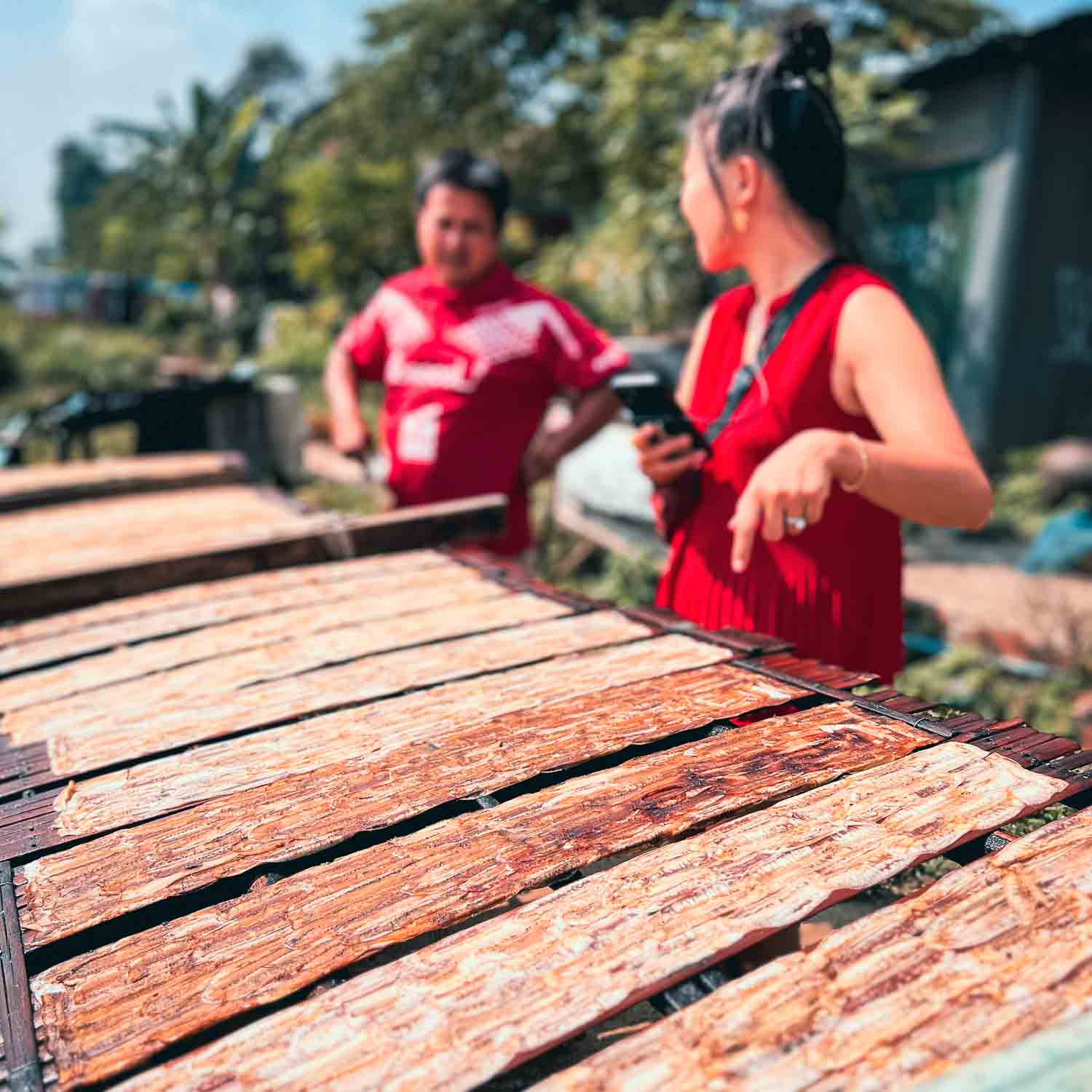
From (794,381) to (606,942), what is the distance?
1.05m

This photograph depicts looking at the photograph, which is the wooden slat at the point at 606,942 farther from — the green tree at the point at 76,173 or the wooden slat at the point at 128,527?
the green tree at the point at 76,173

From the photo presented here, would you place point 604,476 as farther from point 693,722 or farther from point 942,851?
point 942,851

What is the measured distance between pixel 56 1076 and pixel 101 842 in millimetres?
390

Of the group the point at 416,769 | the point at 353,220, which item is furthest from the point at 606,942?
the point at 353,220

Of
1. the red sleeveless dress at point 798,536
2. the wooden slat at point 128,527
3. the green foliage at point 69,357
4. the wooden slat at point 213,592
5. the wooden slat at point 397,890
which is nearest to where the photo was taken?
the wooden slat at point 397,890

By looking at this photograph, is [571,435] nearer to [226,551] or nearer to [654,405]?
[226,551]

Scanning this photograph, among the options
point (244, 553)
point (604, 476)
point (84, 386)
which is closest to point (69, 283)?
point (84, 386)

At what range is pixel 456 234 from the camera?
285 cm

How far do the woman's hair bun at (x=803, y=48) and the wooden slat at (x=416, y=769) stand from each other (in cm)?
103

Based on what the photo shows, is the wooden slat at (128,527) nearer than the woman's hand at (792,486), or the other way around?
the woman's hand at (792,486)

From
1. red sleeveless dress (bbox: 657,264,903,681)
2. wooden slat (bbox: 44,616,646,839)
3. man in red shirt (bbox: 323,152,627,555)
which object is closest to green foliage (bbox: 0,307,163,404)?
man in red shirt (bbox: 323,152,627,555)

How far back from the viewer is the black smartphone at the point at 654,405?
1.74 m

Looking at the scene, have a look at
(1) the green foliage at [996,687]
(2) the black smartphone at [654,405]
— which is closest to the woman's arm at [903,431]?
(2) the black smartphone at [654,405]

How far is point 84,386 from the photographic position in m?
16.7
